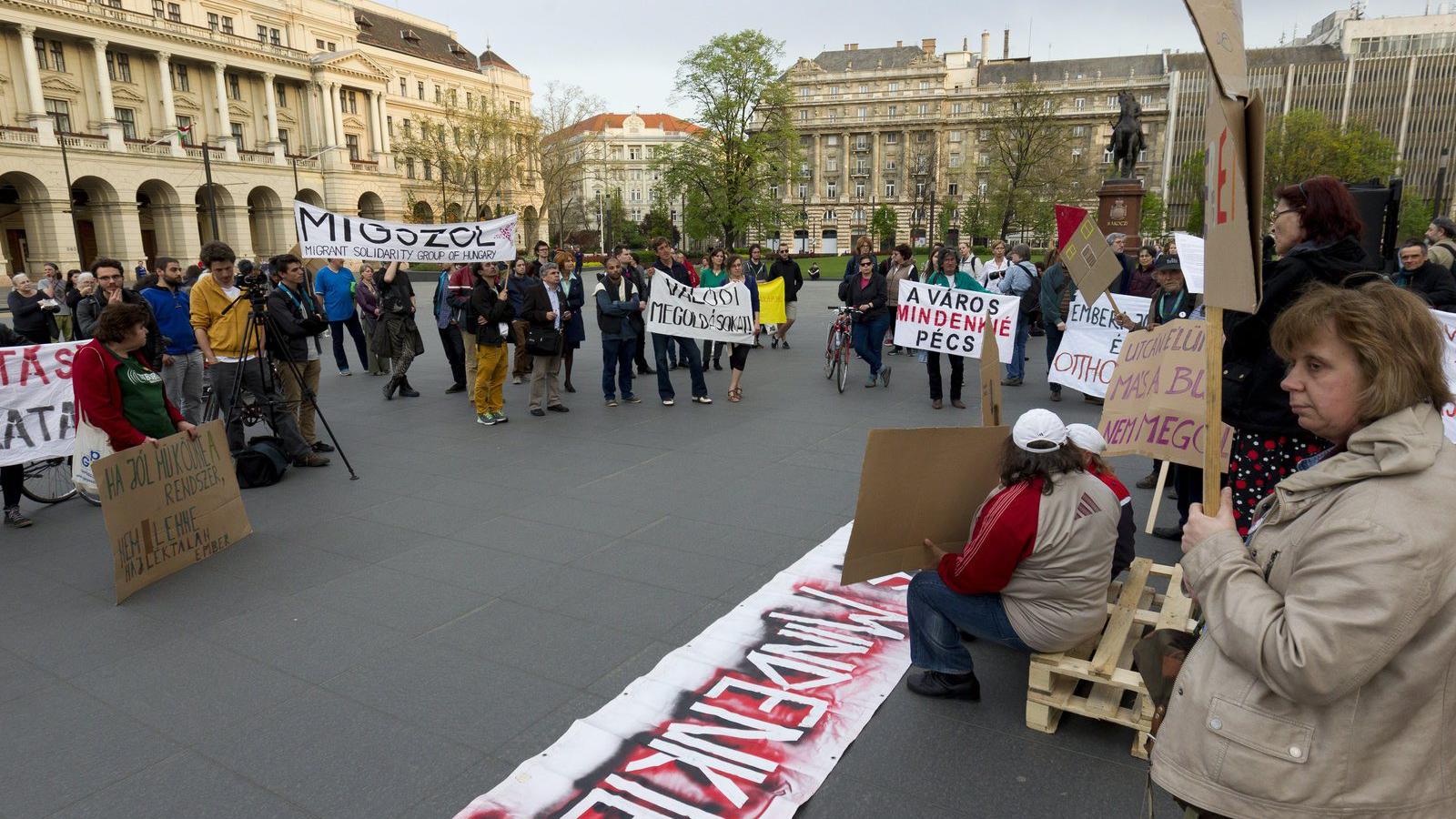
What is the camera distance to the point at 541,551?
18.1ft

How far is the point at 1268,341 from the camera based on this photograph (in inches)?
135

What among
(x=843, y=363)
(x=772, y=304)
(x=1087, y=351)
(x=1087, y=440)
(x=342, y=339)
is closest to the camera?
(x=1087, y=440)

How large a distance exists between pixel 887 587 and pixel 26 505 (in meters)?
6.88

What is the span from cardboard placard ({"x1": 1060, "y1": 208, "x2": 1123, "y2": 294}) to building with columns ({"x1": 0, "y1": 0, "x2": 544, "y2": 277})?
41.7 meters

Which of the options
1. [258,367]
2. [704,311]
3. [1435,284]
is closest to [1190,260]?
[1435,284]

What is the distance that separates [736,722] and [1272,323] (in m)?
2.60

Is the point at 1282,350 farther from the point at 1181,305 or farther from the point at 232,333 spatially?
the point at 232,333

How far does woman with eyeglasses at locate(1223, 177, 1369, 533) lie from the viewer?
327 cm

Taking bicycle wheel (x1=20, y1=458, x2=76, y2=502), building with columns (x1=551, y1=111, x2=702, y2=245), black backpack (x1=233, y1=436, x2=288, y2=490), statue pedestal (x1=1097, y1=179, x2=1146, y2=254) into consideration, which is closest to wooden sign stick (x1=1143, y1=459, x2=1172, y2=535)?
black backpack (x1=233, y1=436, x2=288, y2=490)

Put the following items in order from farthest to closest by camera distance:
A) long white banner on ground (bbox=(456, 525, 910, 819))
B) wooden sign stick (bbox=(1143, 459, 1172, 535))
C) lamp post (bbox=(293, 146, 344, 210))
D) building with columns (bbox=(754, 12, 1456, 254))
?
building with columns (bbox=(754, 12, 1456, 254)) < lamp post (bbox=(293, 146, 344, 210)) < wooden sign stick (bbox=(1143, 459, 1172, 535)) < long white banner on ground (bbox=(456, 525, 910, 819))

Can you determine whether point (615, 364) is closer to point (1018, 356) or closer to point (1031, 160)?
point (1018, 356)

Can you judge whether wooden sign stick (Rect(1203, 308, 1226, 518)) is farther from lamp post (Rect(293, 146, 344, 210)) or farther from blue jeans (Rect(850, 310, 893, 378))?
lamp post (Rect(293, 146, 344, 210))

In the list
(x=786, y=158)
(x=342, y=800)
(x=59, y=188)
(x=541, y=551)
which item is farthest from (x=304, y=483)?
(x=59, y=188)

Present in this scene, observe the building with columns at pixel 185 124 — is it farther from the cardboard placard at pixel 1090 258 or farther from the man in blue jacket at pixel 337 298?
the cardboard placard at pixel 1090 258
